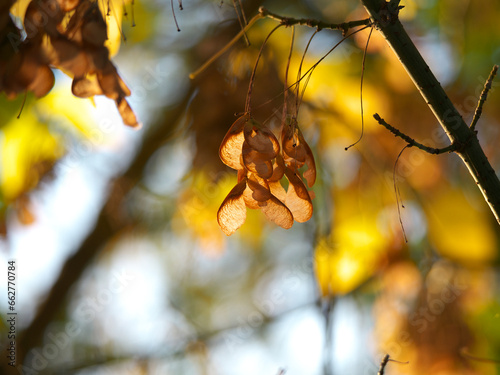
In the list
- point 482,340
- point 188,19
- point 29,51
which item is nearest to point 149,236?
point 188,19

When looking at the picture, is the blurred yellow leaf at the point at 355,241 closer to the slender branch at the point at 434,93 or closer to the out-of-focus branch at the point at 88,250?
the out-of-focus branch at the point at 88,250

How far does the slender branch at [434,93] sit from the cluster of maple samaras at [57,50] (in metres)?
0.33

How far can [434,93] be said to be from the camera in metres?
0.56

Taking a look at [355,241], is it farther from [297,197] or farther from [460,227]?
[297,197]

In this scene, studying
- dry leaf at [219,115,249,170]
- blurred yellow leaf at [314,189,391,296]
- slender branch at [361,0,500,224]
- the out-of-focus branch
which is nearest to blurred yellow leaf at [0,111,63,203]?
the out-of-focus branch

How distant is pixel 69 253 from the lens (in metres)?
1.70

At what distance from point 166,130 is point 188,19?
47 cm

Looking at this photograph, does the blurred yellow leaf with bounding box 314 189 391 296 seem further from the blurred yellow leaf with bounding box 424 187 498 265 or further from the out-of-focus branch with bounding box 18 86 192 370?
the out-of-focus branch with bounding box 18 86 192 370

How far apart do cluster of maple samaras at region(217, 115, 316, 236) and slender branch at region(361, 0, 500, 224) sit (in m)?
0.15

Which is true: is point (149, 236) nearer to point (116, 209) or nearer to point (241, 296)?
point (116, 209)

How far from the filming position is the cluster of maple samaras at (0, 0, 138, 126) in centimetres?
58

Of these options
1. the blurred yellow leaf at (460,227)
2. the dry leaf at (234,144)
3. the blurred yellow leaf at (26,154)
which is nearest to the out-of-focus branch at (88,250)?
the blurred yellow leaf at (26,154)

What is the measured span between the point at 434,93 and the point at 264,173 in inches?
9.0

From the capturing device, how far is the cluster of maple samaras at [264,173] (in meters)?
0.53
